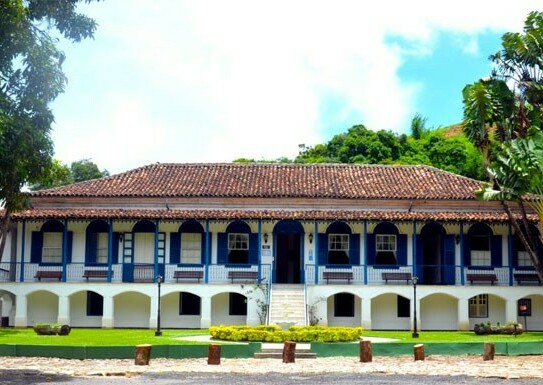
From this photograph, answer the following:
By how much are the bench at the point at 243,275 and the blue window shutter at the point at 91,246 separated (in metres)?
5.46

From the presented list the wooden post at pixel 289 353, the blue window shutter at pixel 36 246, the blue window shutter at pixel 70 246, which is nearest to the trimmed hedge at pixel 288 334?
the wooden post at pixel 289 353

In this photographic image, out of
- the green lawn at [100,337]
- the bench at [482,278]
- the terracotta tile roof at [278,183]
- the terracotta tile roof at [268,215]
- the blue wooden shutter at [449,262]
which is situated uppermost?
the terracotta tile roof at [278,183]

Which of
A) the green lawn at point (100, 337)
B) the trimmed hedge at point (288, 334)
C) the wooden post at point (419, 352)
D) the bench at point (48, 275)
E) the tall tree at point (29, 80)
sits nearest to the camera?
the tall tree at point (29, 80)

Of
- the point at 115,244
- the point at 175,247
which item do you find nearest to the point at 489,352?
the point at 175,247

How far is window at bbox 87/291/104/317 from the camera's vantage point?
3909cm

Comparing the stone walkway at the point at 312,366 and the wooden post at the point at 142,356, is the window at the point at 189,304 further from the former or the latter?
the wooden post at the point at 142,356

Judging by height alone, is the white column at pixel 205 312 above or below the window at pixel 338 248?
below

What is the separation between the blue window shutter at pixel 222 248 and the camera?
39031mm

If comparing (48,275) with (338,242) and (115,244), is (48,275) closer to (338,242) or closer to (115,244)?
(115,244)

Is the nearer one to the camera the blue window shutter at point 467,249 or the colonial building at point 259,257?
the colonial building at point 259,257

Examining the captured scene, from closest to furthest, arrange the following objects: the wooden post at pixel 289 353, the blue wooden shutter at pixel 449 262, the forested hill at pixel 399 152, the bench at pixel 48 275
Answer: the wooden post at pixel 289 353, the bench at pixel 48 275, the blue wooden shutter at pixel 449 262, the forested hill at pixel 399 152

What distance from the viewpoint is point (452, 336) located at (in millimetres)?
34344

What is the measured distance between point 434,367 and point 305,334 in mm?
6532

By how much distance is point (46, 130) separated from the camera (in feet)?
71.2
